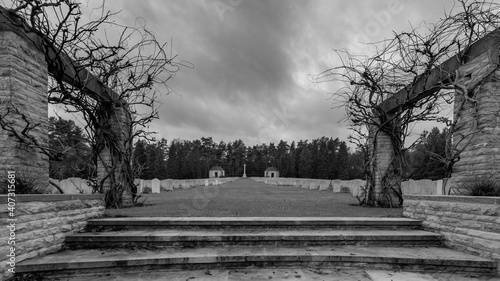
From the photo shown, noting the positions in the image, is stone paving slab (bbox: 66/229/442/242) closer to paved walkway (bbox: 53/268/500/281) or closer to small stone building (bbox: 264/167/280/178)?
paved walkway (bbox: 53/268/500/281)

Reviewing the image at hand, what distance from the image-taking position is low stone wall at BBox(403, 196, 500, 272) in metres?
3.59

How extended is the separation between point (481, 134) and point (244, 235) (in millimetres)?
5334

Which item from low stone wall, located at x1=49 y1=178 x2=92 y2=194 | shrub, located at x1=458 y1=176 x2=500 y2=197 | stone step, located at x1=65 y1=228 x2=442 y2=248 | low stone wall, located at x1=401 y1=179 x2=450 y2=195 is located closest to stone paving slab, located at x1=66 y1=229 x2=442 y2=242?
stone step, located at x1=65 y1=228 x2=442 y2=248

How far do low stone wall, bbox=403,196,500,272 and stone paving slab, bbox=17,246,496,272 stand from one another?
0.22m

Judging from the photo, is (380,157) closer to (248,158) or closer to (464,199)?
(464,199)

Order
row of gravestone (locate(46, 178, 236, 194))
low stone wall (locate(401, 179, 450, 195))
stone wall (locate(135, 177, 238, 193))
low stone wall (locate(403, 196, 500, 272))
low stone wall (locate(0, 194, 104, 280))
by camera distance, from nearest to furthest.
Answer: low stone wall (locate(0, 194, 104, 280)), low stone wall (locate(403, 196, 500, 272)), low stone wall (locate(401, 179, 450, 195)), row of gravestone (locate(46, 178, 236, 194)), stone wall (locate(135, 177, 238, 193))

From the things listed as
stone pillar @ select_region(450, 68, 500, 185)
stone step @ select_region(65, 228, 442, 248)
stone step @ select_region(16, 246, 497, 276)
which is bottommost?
stone step @ select_region(16, 246, 497, 276)

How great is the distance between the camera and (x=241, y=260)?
357 centimetres

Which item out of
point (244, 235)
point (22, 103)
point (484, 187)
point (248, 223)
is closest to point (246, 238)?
point (244, 235)

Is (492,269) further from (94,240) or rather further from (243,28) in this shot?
(243,28)

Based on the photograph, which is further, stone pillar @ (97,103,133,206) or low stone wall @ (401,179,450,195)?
low stone wall @ (401,179,450,195)

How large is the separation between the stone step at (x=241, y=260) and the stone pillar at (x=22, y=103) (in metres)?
1.83

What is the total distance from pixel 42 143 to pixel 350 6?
345 inches

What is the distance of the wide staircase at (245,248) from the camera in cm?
340
